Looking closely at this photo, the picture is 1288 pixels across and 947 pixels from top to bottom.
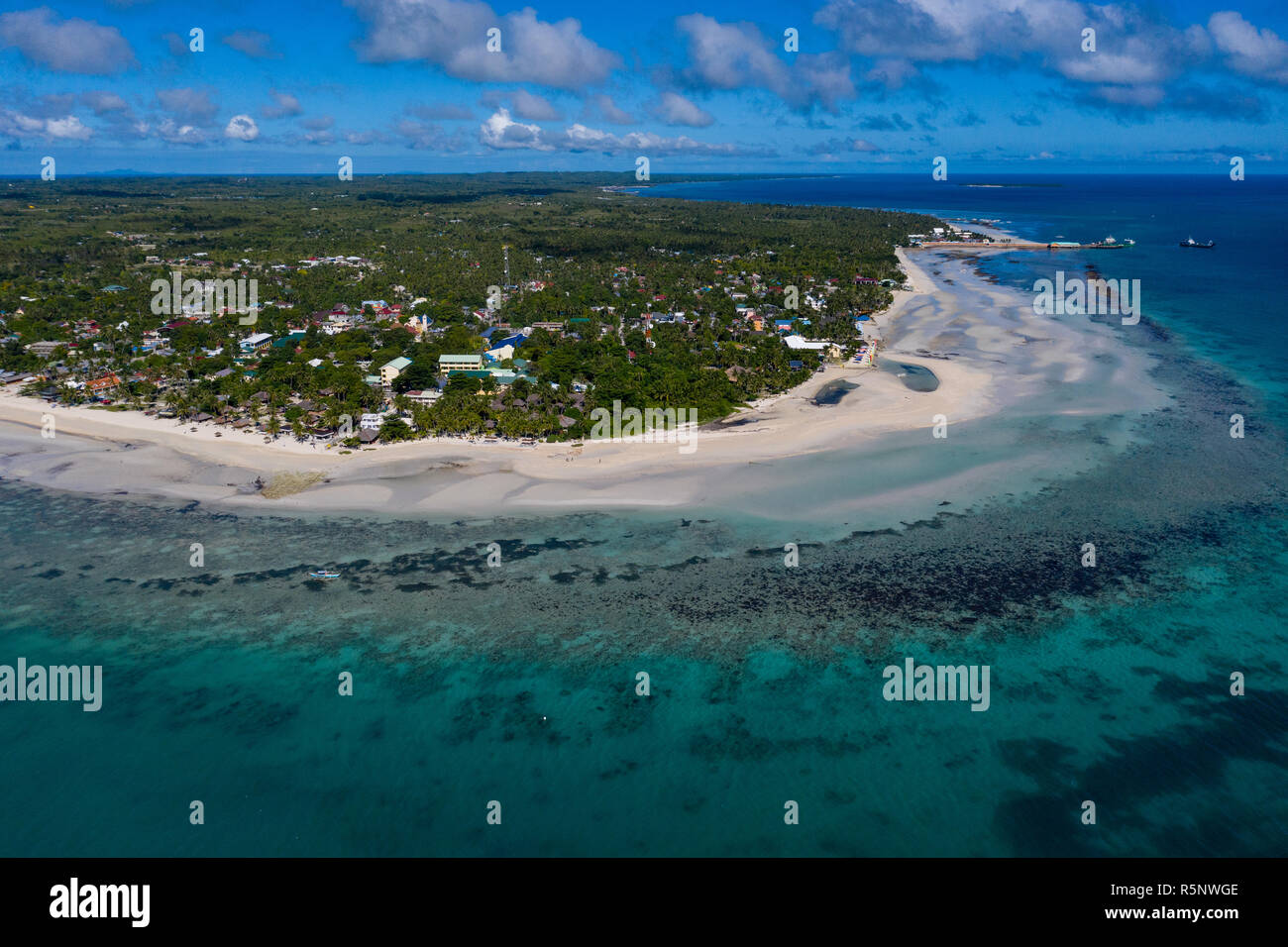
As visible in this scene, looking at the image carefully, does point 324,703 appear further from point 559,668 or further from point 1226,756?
point 1226,756

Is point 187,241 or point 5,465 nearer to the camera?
point 5,465

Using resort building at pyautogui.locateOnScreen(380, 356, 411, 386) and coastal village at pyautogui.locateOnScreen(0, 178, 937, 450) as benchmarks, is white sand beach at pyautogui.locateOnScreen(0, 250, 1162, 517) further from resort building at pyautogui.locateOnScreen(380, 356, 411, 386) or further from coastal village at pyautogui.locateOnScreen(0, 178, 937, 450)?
resort building at pyautogui.locateOnScreen(380, 356, 411, 386)

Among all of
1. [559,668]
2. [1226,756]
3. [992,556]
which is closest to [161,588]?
[559,668]

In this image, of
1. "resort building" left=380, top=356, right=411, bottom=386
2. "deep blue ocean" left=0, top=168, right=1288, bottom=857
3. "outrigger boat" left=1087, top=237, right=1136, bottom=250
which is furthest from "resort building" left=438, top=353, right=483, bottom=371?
"outrigger boat" left=1087, top=237, right=1136, bottom=250

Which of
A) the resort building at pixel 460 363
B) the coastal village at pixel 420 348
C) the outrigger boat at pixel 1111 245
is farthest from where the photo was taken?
the outrigger boat at pixel 1111 245

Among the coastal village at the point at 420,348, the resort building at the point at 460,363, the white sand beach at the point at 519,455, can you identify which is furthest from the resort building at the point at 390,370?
the white sand beach at the point at 519,455

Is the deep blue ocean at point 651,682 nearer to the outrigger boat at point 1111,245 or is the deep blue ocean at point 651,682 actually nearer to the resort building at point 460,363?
the resort building at point 460,363

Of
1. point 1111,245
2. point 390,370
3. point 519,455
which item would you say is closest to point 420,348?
point 390,370

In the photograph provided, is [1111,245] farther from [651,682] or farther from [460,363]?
[651,682]

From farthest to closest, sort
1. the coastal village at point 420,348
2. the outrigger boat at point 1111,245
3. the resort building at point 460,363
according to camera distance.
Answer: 1. the outrigger boat at point 1111,245
2. the resort building at point 460,363
3. the coastal village at point 420,348
